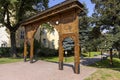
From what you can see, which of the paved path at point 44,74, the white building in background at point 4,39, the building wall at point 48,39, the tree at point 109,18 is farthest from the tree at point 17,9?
the building wall at point 48,39

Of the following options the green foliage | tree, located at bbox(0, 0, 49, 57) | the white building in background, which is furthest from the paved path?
the white building in background

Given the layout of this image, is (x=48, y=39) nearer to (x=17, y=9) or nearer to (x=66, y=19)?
(x=17, y=9)

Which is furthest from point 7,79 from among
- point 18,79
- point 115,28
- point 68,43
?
point 68,43

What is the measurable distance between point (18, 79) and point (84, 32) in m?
28.7

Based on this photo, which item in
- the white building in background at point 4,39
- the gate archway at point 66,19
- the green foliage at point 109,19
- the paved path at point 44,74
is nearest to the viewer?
the paved path at point 44,74

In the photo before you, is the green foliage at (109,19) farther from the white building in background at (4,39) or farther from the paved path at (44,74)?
the white building in background at (4,39)

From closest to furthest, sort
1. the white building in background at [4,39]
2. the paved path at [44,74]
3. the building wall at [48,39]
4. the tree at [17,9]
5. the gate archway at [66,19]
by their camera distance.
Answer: the paved path at [44,74] → the gate archway at [66,19] → the tree at [17,9] → the white building in background at [4,39] → the building wall at [48,39]

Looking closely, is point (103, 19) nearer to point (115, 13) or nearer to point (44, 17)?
point (115, 13)

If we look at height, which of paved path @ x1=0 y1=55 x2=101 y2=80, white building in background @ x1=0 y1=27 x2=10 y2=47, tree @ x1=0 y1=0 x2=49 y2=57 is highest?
tree @ x1=0 y1=0 x2=49 y2=57

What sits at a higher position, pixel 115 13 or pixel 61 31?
pixel 115 13

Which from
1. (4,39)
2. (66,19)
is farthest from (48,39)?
(66,19)

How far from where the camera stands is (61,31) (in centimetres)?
1544

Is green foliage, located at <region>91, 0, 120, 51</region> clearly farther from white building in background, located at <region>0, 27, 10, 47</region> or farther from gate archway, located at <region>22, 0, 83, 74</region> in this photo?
white building in background, located at <region>0, 27, 10, 47</region>

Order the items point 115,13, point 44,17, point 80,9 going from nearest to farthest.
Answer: point 80,9
point 44,17
point 115,13
